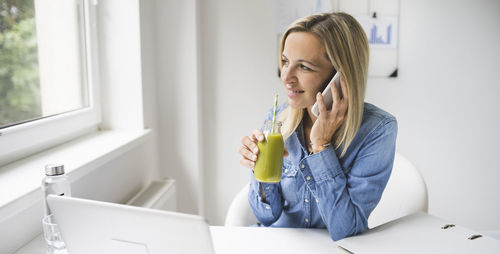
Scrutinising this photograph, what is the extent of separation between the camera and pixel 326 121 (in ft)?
3.72

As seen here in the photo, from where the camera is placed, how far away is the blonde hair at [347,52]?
1092 mm

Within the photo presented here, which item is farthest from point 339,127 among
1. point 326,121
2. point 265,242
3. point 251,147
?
point 265,242

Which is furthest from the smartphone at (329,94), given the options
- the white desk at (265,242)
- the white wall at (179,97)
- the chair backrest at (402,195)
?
the white wall at (179,97)

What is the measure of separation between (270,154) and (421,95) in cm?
161

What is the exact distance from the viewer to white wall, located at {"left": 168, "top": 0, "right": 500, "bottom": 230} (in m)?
2.26

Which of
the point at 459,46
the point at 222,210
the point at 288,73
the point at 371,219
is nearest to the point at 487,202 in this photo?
Result: the point at 459,46

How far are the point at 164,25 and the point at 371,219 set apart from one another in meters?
1.40

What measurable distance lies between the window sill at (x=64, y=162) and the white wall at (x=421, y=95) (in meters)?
0.54

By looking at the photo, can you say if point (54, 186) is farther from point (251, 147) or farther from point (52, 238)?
point (251, 147)

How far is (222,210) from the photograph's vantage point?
2441mm

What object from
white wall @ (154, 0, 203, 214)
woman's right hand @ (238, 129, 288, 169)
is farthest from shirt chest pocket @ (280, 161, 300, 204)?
white wall @ (154, 0, 203, 214)

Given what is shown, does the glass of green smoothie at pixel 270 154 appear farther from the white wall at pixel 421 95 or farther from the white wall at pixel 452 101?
the white wall at pixel 452 101

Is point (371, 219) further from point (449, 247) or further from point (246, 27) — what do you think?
point (246, 27)

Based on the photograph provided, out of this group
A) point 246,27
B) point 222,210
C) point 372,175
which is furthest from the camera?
point 222,210
